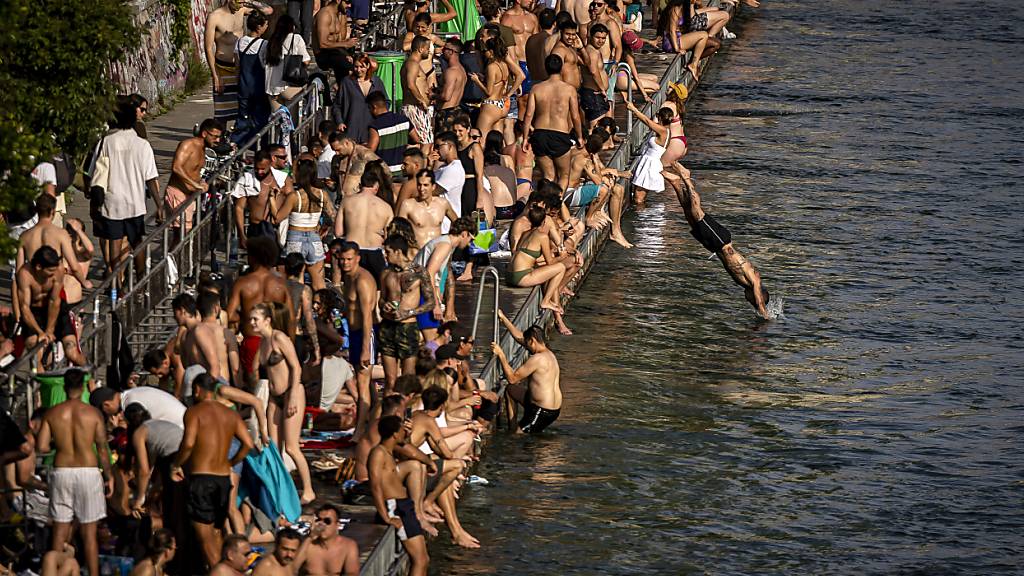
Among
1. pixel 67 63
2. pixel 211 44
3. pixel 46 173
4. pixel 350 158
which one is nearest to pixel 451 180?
pixel 350 158

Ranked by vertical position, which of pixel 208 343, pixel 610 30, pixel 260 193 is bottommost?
pixel 208 343

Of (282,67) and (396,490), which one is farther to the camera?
(282,67)

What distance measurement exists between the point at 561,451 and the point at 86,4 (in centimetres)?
648

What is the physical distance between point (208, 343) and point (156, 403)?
695 mm

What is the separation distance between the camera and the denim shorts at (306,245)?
61.3 feet

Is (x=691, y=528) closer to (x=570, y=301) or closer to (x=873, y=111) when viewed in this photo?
(x=570, y=301)

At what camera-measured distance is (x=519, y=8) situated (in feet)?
88.6

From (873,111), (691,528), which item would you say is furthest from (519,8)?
(873,111)

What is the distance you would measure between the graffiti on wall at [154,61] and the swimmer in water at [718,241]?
723cm

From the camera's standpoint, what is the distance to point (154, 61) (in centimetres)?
2777

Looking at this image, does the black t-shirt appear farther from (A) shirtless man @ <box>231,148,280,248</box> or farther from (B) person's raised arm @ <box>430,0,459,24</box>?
Result: (B) person's raised arm @ <box>430,0,459,24</box>

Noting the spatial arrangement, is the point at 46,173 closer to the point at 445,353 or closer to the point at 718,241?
the point at 445,353

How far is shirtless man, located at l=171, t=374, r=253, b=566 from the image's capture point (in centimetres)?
1350

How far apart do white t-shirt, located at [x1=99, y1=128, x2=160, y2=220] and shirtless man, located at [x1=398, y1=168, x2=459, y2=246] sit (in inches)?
94.9
